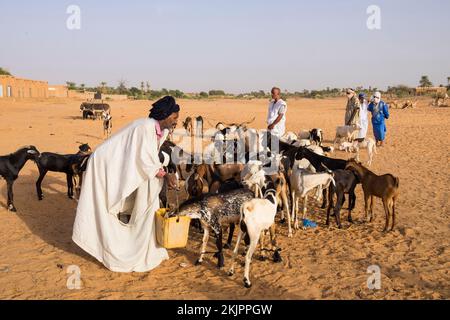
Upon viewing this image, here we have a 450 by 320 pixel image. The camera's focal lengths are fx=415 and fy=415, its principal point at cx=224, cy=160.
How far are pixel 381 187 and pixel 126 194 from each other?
14.7 feet

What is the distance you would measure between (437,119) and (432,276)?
86.6ft

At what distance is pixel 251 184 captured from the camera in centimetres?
657

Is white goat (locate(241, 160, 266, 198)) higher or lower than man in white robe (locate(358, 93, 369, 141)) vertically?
lower

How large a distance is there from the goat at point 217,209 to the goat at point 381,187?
2716mm

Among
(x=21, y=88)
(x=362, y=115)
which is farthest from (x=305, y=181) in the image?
(x=21, y=88)

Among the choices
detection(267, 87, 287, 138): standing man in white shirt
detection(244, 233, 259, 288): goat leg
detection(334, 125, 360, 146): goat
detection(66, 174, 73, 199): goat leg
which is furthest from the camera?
detection(334, 125, 360, 146): goat

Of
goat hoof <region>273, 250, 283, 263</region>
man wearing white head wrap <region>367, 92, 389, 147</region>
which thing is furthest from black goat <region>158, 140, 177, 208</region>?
man wearing white head wrap <region>367, 92, 389, 147</region>

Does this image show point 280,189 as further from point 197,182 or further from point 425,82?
point 425,82

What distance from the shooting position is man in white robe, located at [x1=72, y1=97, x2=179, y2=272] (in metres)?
5.46

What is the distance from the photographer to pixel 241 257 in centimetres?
644

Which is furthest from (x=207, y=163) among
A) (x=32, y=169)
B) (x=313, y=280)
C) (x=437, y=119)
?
(x=437, y=119)

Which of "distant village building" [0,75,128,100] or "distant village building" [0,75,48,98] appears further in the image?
"distant village building" [0,75,128,100]

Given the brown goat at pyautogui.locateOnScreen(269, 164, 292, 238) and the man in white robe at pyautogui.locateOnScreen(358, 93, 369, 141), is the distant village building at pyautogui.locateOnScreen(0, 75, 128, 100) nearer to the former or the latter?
the man in white robe at pyautogui.locateOnScreen(358, 93, 369, 141)

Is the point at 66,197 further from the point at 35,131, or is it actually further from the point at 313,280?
the point at 35,131
